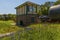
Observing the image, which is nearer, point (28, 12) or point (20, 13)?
point (28, 12)

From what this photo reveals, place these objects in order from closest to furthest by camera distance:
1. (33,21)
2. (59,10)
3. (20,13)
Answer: (59,10), (33,21), (20,13)

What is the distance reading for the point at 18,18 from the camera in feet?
78.9

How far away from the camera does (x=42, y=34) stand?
284 inches

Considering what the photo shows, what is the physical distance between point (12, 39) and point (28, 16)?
1488cm

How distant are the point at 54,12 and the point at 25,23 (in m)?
4.53

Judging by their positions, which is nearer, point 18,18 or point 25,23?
point 25,23

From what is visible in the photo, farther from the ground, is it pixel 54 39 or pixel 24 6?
pixel 24 6

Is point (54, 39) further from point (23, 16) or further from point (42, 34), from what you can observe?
point (23, 16)

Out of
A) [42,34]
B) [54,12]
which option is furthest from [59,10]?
[42,34]

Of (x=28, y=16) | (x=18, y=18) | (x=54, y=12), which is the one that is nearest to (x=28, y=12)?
(x=28, y=16)

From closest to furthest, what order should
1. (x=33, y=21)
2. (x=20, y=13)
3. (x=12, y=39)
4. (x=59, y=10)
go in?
(x=12, y=39) → (x=59, y=10) → (x=33, y=21) → (x=20, y=13)

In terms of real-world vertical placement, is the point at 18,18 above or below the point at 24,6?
below

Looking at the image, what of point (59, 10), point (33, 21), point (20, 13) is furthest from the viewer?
point (20, 13)

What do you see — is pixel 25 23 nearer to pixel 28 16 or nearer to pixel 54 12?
pixel 28 16
